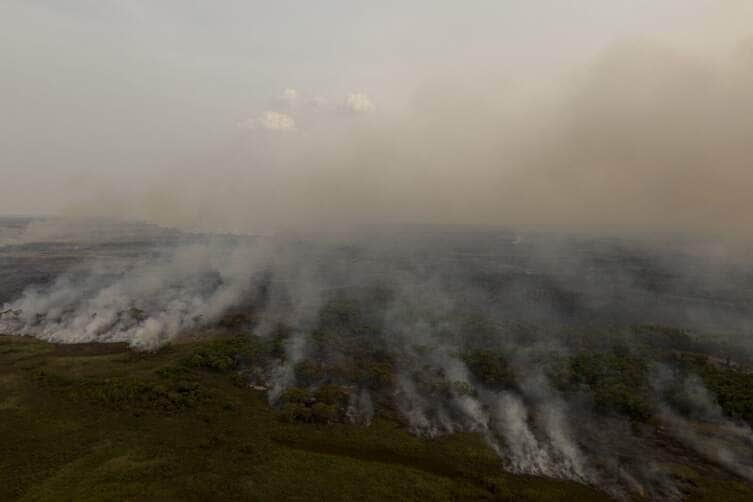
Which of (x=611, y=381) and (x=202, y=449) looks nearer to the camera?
(x=202, y=449)

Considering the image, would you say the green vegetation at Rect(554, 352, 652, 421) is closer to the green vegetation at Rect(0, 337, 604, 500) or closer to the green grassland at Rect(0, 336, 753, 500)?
the green grassland at Rect(0, 336, 753, 500)

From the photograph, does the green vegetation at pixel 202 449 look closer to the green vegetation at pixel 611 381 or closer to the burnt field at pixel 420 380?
the burnt field at pixel 420 380

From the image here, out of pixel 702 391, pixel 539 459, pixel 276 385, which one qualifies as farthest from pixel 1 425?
pixel 702 391

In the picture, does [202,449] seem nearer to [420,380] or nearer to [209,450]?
[209,450]

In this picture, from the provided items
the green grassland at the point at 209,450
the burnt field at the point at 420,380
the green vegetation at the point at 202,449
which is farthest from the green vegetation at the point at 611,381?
the green vegetation at the point at 202,449

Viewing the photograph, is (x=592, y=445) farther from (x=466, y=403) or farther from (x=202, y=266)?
(x=202, y=266)

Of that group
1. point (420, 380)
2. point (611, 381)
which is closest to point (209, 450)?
point (420, 380)

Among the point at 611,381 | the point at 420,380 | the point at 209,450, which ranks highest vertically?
the point at 611,381

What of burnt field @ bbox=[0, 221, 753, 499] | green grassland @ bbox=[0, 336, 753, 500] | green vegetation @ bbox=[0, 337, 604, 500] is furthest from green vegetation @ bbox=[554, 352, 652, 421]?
green vegetation @ bbox=[0, 337, 604, 500]
